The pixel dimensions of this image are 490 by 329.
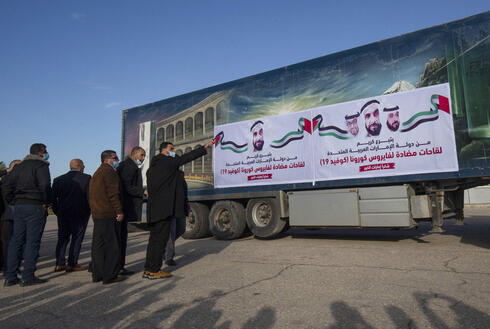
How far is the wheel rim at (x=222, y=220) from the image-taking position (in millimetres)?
8531

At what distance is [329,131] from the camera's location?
7.03m

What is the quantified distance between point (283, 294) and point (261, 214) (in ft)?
14.8

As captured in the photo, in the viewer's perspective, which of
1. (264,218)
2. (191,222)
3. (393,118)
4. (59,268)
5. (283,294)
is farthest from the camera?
(191,222)

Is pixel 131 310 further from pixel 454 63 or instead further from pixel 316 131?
pixel 454 63

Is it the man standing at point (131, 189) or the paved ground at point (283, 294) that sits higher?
the man standing at point (131, 189)

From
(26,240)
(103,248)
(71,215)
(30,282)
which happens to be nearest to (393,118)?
(103,248)

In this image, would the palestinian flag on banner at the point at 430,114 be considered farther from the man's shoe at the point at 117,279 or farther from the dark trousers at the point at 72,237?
the dark trousers at the point at 72,237

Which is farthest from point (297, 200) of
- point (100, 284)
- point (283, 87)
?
point (100, 284)

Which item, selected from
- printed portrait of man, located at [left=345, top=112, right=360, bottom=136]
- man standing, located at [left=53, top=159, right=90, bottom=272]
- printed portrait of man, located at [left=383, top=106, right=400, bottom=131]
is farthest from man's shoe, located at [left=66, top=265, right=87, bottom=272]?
printed portrait of man, located at [left=383, top=106, right=400, bottom=131]

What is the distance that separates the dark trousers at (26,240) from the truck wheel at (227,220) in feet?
14.5

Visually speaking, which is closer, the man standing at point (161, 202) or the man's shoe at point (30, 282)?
the man's shoe at point (30, 282)

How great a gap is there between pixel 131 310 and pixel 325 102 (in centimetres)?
543

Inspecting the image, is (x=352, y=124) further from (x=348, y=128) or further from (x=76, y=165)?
(x=76, y=165)

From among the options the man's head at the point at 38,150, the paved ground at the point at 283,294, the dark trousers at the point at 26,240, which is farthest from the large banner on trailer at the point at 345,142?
the dark trousers at the point at 26,240
